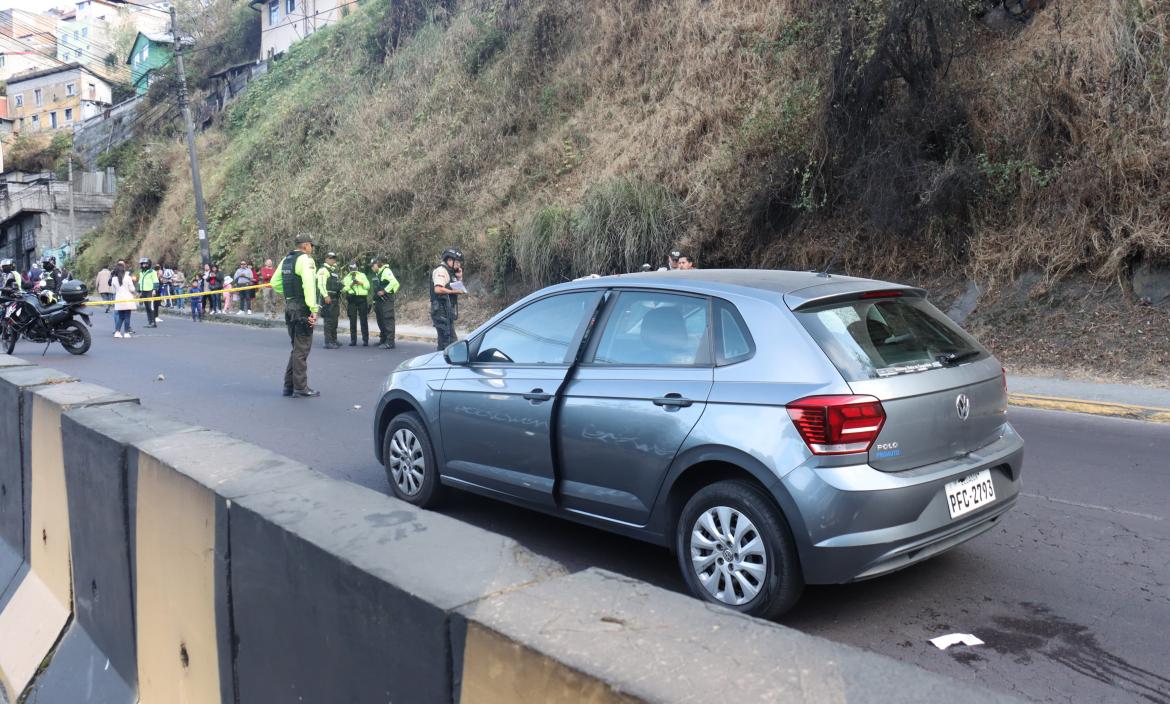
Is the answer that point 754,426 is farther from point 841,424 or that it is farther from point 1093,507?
point 1093,507

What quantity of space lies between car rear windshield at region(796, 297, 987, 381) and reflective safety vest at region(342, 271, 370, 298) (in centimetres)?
1466

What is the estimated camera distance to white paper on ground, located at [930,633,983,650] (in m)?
4.05

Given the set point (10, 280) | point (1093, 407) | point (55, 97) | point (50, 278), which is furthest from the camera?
point (55, 97)

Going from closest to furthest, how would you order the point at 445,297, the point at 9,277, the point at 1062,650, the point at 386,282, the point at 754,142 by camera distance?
the point at 1062,650 < the point at 445,297 < the point at 754,142 < the point at 386,282 < the point at 9,277

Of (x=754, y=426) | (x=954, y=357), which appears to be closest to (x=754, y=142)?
(x=954, y=357)

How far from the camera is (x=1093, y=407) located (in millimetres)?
9586

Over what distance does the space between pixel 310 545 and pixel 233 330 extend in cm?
2225

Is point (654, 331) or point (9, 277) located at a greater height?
point (9, 277)

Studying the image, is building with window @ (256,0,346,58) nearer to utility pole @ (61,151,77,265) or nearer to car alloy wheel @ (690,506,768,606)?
utility pole @ (61,151,77,265)

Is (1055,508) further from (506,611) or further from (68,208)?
(68,208)

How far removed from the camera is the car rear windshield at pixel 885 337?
430 cm

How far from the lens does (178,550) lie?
3330 mm

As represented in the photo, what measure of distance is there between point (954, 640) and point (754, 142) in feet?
47.2

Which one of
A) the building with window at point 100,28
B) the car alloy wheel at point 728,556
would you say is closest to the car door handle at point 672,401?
the car alloy wheel at point 728,556
